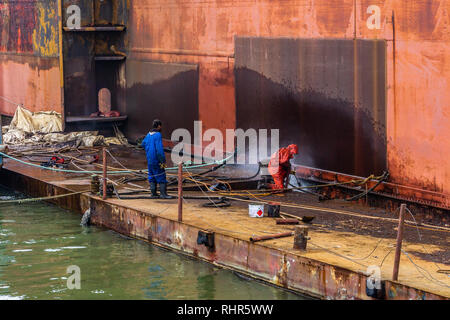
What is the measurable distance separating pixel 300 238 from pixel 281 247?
0.39 meters

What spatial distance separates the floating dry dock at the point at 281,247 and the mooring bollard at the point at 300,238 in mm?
92

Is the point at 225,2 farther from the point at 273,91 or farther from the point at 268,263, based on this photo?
the point at 268,263

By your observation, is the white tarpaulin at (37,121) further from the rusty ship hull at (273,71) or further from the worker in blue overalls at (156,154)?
the worker in blue overalls at (156,154)

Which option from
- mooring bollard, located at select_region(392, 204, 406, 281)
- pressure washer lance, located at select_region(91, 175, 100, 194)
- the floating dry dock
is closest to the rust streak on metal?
the floating dry dock

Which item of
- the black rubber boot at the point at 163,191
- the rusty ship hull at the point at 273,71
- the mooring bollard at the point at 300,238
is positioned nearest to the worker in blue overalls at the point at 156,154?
the black rubber boot at the point at 163,191

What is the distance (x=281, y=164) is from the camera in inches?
622

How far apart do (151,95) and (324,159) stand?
7509 mm

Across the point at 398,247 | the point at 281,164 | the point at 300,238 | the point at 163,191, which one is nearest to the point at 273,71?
the point at 281,164

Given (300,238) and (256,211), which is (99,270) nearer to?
(256,211)

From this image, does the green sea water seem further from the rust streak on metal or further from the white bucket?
the white bucket

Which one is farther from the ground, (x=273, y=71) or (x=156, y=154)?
(x=273, y=71)

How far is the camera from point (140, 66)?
2253 centimetres

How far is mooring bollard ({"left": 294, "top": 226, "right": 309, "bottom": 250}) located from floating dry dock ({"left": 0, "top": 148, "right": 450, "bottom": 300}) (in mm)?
92

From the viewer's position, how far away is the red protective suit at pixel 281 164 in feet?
51.2
